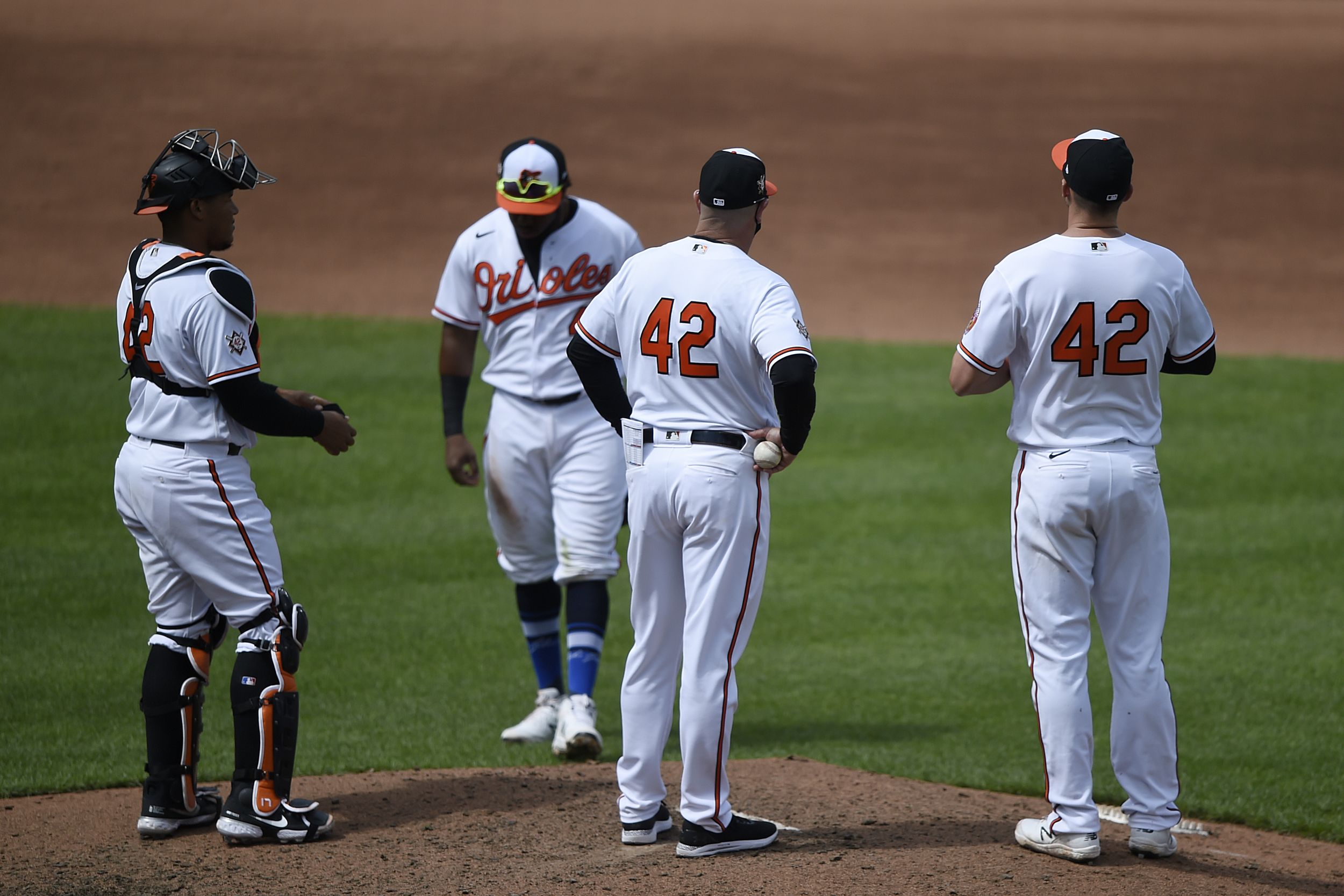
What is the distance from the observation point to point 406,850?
421cm

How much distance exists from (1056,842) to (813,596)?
432cm

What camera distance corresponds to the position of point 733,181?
3967 millimetres

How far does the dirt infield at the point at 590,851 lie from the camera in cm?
381

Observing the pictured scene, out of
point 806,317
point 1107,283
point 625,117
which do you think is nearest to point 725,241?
point 1107,283

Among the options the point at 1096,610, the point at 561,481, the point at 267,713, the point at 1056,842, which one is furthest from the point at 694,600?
the point at 561,481

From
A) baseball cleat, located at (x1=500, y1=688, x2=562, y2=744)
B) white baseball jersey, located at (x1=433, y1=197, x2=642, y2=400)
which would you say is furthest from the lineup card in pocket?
baseball cleat, located at (x1=500, y1=688, x2=562, y2=744)

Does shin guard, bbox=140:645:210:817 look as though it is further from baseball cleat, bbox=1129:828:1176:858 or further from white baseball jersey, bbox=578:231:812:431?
baseball cleat, bbox=1129:828:1176:858

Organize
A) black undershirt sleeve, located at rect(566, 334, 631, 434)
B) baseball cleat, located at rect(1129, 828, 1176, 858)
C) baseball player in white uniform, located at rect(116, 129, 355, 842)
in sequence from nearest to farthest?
baseball cleat, located at rect(1129, 828, 1176, 858)
baseball player in white uniform, located at rect(116, 129, 355, 842)
black undershirt sleeve, located at rect(566, 334, 631, 434)

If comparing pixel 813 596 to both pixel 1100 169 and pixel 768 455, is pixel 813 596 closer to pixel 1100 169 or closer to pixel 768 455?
pixel 768 455

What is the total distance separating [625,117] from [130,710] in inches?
627

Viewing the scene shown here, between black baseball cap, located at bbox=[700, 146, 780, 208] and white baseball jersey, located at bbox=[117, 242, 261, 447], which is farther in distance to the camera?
white baseball jersey, located at bbox=[117, 242, 261, 447]

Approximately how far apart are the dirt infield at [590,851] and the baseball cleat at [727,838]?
0.13 ft

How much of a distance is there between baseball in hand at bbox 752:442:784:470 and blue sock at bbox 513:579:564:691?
221 cm

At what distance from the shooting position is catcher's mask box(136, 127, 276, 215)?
4168 millimetres
